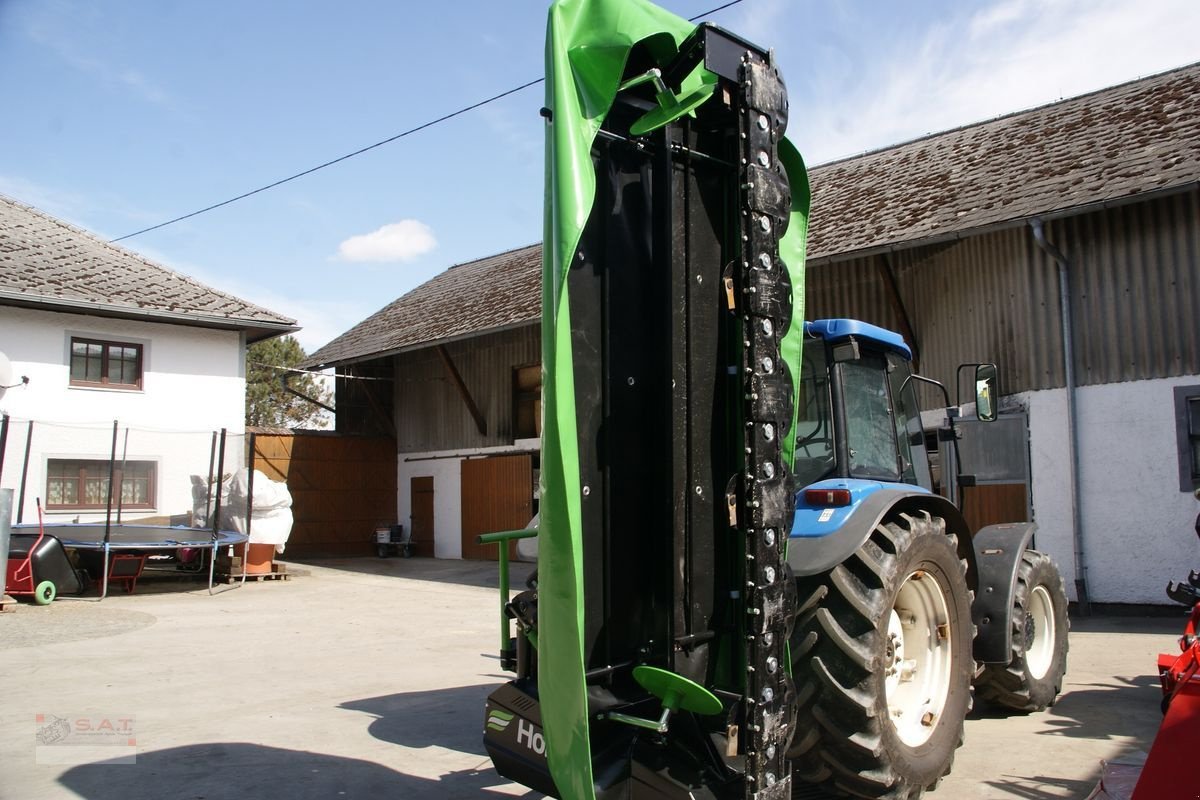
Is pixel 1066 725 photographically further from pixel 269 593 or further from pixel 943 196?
pixel 269 593

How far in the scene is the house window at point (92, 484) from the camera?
51.6 ft

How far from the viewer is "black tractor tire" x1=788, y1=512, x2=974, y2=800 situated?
366cm

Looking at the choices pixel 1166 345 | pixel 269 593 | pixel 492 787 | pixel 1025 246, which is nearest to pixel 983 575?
pixel 492 787

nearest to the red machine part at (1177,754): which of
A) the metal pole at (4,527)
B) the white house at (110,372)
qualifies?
the metal pole at (4,527)

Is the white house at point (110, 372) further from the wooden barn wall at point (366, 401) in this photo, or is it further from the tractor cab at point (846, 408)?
the tractor cab at point (846, 408)

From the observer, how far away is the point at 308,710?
19.8ft

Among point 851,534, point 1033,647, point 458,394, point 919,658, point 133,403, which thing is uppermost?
point 458,394

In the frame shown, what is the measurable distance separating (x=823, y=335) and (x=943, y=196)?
9487mm

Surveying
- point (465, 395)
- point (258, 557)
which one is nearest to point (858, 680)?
point (258, 557)

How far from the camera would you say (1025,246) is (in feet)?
37.2

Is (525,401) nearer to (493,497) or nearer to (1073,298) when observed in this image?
(493,497)

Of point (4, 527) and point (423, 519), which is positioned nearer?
point (4, 527)

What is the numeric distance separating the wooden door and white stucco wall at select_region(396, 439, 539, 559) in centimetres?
13

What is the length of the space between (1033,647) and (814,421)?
8.51 ft
